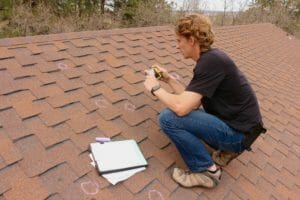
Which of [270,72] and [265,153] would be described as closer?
[265,153]

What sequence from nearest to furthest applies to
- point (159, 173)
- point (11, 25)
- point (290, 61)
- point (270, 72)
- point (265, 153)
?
point (159, 173) < point (265, 153) < point (270, 72) < point (290, 61) < point (11, 25)

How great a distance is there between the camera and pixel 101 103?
304 cm

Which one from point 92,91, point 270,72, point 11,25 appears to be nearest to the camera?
point 92,91

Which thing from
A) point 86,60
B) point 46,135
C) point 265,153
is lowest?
point 265,153

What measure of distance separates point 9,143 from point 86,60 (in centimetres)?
151

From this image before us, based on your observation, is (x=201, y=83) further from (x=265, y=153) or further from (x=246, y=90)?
(x=265, y=153)

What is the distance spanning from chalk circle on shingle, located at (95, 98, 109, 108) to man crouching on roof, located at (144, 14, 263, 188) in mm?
463

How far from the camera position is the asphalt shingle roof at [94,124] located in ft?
7.16

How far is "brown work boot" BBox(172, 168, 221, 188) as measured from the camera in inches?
101

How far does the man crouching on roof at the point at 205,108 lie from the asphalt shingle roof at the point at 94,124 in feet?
0.53

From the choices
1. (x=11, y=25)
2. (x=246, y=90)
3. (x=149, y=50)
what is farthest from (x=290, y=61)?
(x=11, y=25)

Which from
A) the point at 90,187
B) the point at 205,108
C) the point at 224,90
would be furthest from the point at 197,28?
the point at 90,187

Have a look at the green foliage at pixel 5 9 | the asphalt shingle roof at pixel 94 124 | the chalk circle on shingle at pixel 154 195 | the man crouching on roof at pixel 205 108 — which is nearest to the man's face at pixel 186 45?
the man crouching on roof at pixel 205 108

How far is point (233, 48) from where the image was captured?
248 inches
